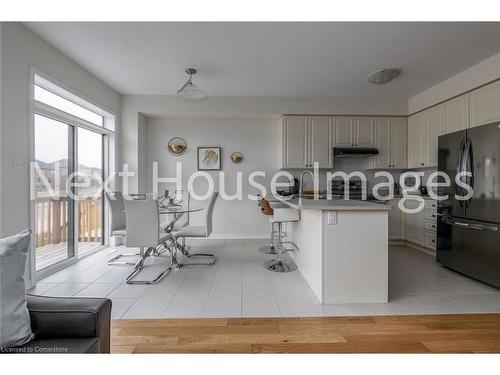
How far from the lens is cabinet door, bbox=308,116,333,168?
4152 millimetres

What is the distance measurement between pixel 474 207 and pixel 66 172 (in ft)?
16.1

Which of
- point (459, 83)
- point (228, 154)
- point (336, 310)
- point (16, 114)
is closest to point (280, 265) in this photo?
point (336, 310)

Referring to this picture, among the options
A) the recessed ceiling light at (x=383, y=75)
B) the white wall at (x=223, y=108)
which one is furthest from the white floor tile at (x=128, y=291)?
the recessed ceiling light at (x=383, y=75)

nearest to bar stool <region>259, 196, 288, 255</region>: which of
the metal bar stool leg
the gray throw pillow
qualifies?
the metal bar stool leg

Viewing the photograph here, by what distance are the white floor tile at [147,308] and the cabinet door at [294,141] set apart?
2.89 m

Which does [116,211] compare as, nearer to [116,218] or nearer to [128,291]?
[116,218]

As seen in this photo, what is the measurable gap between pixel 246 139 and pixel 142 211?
258 centimetres

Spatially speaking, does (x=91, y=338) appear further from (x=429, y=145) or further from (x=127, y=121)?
(x=429, y=145)

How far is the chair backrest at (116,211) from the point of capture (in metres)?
3.03

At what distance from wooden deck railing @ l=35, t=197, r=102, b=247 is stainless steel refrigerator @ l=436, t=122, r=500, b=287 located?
474 cm

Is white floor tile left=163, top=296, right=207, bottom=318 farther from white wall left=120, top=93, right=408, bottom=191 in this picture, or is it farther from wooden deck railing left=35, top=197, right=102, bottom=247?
white wall left=120, top=93, right=408, bottom=191

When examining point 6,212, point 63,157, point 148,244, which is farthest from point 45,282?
point 63,157

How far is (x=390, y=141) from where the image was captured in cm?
418

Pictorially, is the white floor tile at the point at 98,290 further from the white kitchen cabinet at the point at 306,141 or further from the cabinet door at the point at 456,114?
the cabinet door at the point at 456,114
